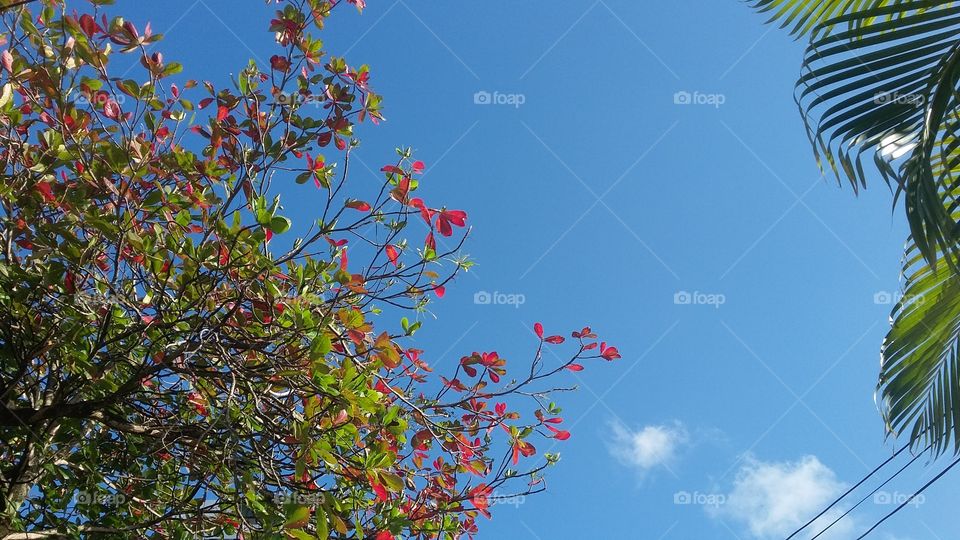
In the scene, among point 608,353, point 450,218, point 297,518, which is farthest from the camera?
point 608,353

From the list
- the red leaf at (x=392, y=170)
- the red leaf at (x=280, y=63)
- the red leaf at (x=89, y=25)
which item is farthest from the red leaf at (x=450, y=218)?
the red leaf at (x=89, y=25)

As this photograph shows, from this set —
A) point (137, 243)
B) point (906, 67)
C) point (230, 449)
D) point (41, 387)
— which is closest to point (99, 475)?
point (41, 387)

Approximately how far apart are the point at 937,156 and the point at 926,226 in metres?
0.69

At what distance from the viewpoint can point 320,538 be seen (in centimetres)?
198

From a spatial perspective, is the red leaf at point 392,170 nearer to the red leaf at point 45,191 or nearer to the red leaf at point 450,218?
the red leaf at point 450,218

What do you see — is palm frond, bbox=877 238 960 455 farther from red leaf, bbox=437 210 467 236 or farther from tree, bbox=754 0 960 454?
red leaf, bbox=437 210 467 236

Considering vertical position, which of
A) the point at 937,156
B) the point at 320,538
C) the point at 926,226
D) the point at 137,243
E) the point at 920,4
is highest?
the point at 920,4

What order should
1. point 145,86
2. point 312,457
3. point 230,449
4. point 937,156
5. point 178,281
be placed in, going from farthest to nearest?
point 937,156, point 145,86, point 178,281, point 230,449, point 312,457

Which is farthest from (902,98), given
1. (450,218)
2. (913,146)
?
(450,218)

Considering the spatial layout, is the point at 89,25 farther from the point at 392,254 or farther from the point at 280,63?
the point at 392,254

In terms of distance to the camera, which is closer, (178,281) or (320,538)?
(320,538)

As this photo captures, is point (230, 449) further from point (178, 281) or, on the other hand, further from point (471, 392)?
point (471, 392)

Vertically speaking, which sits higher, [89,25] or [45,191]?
[89,25]

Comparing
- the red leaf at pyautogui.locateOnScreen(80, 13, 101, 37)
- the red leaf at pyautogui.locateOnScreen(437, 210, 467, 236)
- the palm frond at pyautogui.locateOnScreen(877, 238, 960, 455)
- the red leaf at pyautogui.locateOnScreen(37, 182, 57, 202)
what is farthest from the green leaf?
the palm frond at pyautogui.locateOnScreen(877, 238, 960, 455)
